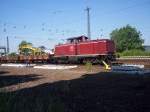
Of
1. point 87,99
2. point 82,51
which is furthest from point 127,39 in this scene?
point 87,99

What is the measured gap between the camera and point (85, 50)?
3325cm

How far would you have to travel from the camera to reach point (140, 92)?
13.3 m

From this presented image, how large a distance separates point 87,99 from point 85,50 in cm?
2083

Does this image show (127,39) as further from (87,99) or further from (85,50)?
(87,99)

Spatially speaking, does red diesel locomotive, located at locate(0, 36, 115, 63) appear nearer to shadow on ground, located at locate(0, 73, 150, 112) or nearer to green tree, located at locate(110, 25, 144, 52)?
shadow on ground, located at locate(0, 73, 150, 112)

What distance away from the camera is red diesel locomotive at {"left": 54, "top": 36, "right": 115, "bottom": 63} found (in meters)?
31.7

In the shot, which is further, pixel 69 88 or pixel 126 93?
pixel 69 88

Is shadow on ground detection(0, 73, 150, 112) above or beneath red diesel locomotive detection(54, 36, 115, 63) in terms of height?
beneath

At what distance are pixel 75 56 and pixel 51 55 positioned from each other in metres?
7.21

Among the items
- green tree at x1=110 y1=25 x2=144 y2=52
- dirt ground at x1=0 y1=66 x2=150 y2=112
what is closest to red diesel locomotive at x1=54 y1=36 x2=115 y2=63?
dirt ground at x1=0 y1=66 x2=150 y2=112

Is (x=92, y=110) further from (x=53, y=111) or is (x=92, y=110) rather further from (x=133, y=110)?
(x=53, y=111)

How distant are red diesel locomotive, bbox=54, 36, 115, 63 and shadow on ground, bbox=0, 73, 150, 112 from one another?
14.6 meters

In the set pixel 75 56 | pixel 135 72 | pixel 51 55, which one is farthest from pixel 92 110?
pixel 51 55

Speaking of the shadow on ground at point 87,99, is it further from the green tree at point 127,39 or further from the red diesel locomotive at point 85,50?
the green tree at point 127,39
